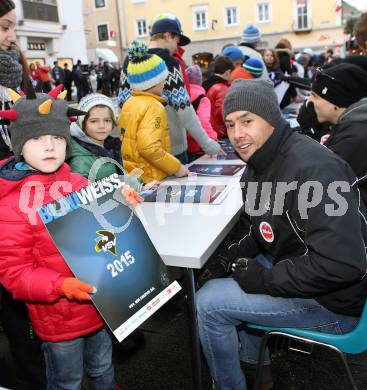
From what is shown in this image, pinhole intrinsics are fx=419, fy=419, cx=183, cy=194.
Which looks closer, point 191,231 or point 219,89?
point 191,231

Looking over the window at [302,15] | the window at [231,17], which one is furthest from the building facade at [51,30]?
the window at [302,15]

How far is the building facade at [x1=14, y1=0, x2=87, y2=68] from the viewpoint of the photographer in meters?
23.0

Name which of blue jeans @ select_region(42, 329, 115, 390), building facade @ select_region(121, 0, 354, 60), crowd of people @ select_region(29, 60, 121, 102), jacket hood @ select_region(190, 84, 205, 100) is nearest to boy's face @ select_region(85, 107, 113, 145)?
blue jeans @ select_region(42, 329, 115, 390)

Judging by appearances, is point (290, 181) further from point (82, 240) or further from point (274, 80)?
point (274, 80)

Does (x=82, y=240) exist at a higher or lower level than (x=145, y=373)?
higher

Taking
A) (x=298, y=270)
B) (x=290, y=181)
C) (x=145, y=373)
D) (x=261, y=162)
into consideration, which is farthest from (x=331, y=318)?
(x=145, y=373)

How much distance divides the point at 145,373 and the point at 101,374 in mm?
569

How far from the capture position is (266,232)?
5.64 feet

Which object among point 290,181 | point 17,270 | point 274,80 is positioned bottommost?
point 17,270

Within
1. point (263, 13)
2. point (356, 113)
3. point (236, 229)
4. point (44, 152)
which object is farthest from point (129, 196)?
point (263, 13)

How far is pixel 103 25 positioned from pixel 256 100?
124 feet

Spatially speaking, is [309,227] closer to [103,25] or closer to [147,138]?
[147,138]

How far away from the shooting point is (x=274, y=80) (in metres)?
5.12

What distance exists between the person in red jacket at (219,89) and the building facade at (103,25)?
32.7 m
